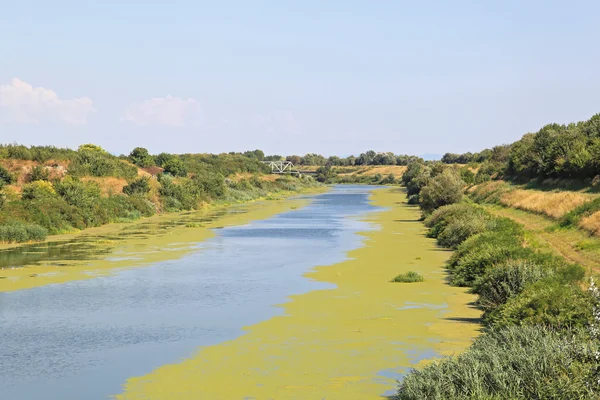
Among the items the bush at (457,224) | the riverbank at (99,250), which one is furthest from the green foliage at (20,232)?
the bush at (457,224)

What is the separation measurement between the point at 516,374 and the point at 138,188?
60.1m

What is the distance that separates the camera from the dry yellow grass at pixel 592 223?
31.4 metres

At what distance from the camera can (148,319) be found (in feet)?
68.7

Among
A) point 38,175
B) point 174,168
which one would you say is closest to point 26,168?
point 38,175

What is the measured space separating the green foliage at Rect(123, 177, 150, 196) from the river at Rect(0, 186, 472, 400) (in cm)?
2997

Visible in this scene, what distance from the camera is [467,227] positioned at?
122ft

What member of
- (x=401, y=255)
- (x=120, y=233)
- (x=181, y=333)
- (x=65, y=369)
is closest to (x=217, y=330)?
(x=181, y=333)

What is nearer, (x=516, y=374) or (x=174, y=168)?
(x=516, y=374)

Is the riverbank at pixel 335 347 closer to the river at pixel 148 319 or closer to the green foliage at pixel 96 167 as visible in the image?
the river at pixel 148 319

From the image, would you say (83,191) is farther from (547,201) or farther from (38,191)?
(547,201)

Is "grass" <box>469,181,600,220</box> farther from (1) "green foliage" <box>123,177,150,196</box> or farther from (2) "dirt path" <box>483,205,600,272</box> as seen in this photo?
(1) "green foliage" <box>123,177,150,196</box>

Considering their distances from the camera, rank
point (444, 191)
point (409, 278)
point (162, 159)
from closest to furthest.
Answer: point (409, 278), point (444, 191), point (162, 159)

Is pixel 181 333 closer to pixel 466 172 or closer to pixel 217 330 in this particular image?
pixel 217 330

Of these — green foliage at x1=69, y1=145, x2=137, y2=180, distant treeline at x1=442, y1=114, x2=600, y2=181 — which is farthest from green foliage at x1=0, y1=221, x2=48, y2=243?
distant treeline at x1=442, y1=114, x2=600, y2=181
